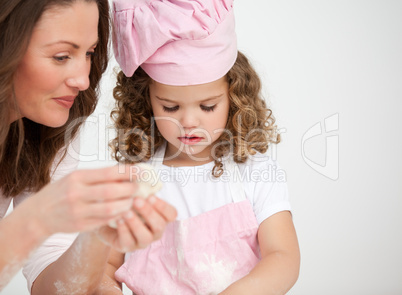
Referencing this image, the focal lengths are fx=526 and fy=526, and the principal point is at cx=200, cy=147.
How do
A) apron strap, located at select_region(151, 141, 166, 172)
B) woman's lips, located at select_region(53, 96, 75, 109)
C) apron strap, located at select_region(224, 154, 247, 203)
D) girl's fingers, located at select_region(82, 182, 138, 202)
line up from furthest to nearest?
apron strap, located at select_region(151, 141, 166, 172)
apron strap, located at select_region(224, 154, 247, 203)
woman's lips, located at select_region(53, 96, 75, 109)
girl's fingers, located at select_region(82, 182, 138, 202)

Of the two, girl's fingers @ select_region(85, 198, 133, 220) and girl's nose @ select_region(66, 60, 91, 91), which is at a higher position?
girl's nose @ select_region(66, 60, 91, 91)

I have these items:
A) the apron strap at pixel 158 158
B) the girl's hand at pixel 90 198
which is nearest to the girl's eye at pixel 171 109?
the apron strap at pixel 158 158

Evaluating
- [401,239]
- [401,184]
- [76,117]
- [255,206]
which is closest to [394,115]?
[401,184]

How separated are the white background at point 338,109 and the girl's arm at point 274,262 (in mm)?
1010

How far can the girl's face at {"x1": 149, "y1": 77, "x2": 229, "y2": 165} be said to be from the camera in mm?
1454

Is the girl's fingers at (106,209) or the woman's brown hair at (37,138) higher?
the woman's brown hair at (37,138)

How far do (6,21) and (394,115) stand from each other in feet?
6.39

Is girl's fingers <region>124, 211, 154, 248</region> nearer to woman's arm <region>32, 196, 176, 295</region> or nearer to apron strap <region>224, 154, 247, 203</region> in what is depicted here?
woman's arm <region>32, 196, 176, 295</region>

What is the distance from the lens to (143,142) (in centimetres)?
169

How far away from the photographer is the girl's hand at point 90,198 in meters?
0.88

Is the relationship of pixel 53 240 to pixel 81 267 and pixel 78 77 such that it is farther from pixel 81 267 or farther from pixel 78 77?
pixel 78 77

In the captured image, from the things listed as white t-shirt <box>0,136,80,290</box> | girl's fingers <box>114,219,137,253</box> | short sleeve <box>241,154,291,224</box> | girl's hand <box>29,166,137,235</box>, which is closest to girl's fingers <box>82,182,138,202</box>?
girl's hand <box>29,166,137,235</box>

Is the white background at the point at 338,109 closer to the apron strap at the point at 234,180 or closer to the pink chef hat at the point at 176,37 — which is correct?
the apron strap at the point at 234,180

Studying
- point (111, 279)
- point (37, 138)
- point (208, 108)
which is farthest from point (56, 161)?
point (208, 108)
